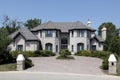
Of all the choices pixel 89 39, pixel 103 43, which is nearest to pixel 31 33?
pixel 89 39

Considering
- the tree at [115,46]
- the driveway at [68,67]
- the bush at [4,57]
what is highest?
the tree at [115,46]

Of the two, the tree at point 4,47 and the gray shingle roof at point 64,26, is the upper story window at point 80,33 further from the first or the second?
A: the tree at point 4,47

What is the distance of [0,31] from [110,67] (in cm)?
1442

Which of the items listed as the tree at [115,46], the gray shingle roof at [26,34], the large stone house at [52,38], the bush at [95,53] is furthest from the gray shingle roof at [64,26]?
the bush at [95,53]

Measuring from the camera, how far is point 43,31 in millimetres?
48219

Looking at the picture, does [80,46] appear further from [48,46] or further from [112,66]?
[112,66]

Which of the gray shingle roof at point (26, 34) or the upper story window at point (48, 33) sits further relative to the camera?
the upper story window at point (48, 33)

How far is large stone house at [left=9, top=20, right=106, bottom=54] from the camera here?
4653 centimetres

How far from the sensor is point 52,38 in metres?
48.0

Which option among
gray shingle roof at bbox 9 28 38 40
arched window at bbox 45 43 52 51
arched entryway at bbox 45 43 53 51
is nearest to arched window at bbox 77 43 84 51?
arched entryway at bbox 45 43 53 51

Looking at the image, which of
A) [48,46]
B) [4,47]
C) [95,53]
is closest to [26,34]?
[48,46]

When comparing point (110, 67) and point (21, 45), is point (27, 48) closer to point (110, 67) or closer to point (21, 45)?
point (21, 45)

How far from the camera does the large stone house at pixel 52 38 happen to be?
46531mm

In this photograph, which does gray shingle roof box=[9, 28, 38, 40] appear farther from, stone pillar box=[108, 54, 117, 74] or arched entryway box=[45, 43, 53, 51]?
stone pillar box=[108, 54, 117, 74]
